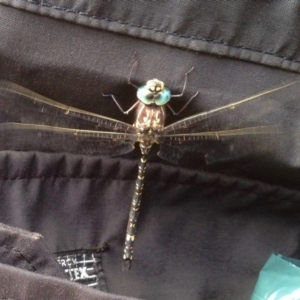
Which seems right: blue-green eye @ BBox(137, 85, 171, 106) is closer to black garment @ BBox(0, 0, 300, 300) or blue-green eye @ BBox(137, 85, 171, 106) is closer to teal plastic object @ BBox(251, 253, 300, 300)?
black garment @ BBox(0, 0, 300, 300)

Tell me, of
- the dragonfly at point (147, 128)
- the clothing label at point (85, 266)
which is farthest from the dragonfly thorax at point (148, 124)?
the clothing label at point (85, 266)

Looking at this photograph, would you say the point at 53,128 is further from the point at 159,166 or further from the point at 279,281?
the point at 279,281

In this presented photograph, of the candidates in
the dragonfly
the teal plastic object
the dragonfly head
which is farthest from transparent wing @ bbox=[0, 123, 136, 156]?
Result: the teal plastic object

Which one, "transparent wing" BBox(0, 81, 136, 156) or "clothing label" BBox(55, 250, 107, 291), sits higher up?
"transparent wing" BBox(0, 81, 136, 156)

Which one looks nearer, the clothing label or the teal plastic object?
the teal plastic object

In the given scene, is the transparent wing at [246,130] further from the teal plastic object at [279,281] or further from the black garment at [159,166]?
the teal plastic object at [279,281]

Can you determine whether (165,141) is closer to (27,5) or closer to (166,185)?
(166,185)
